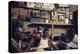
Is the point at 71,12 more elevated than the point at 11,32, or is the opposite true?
the point at 71,12

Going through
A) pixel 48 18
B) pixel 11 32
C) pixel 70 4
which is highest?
pixel 70 4

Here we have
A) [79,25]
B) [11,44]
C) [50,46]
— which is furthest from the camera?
[79,25]

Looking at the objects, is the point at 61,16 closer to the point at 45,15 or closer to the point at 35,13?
the point at 45,15

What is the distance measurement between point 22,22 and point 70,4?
0.58 meters

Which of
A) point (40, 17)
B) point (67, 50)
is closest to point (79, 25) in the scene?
point (67, 50)

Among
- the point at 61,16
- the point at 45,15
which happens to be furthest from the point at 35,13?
the point at 61,16

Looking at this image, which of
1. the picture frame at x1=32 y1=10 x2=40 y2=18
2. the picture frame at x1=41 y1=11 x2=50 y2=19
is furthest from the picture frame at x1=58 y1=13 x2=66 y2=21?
the picture frame at x1=32 y1=10 x2=40 y2=18

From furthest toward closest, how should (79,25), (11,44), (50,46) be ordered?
(79,25), (50,46), (11,44)

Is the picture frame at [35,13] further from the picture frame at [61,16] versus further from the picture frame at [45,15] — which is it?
the picture frame at [61,16]

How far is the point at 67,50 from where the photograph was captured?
178cm

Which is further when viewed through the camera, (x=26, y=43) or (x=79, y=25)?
(x=79, y=25)

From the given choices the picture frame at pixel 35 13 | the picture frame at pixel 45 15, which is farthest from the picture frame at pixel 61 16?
the picture frame at pixel 35 13

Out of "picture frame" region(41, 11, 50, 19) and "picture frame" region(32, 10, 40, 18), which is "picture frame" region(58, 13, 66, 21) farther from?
"picture frame" region(32, 10, 40, 18)

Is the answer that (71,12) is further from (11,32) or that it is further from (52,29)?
(11,32)
